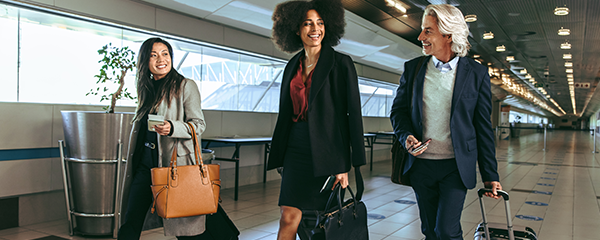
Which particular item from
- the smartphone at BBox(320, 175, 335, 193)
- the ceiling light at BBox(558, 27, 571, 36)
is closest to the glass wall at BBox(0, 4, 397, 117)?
the smartphone at BBox(320, 175, 335, 193)

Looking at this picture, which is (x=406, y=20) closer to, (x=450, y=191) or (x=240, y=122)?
(x=240, y=122)

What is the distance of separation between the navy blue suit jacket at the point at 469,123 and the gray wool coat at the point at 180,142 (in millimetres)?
1147

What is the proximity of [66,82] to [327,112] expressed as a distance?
3.52 metres

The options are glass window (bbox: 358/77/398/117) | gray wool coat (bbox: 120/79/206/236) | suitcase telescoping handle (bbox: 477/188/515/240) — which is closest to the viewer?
suitcase telescoping handle (bbox: 477/188/515/240)

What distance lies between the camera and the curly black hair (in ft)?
6.83

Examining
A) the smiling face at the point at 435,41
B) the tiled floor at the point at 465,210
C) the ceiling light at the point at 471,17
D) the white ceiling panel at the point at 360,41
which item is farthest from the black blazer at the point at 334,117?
the ceiling light at the point at 471,17

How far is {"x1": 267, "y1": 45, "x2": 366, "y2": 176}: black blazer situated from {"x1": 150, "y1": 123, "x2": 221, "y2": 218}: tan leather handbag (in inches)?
20.8

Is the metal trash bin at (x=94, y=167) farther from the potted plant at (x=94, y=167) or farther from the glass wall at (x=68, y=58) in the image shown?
the glass wall at (x=68, y=58)

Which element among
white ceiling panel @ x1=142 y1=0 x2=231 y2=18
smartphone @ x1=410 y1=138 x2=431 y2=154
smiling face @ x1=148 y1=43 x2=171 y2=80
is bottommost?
smartphone @ x1=410 y1=138 x2=431 y2=154

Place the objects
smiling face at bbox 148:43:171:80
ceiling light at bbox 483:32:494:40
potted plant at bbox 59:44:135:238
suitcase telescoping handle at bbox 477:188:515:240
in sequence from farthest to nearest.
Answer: ceiling light at bbox 483:32:494:40, potted plant at bbox 59:44:135:238, smiling face at bbox 148:43:171:80, suitcase telescoping handle at bbox 477:188:515:240

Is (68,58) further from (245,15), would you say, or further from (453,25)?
(453,25)

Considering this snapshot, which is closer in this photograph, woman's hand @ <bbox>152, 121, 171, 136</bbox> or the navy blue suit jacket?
the navy blue suit jacket

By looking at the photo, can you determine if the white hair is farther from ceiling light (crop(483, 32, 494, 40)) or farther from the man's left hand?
ceiling light (crop(483, 32, 494, 40))

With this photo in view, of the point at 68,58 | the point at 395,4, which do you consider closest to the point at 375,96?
the point at 395,4
